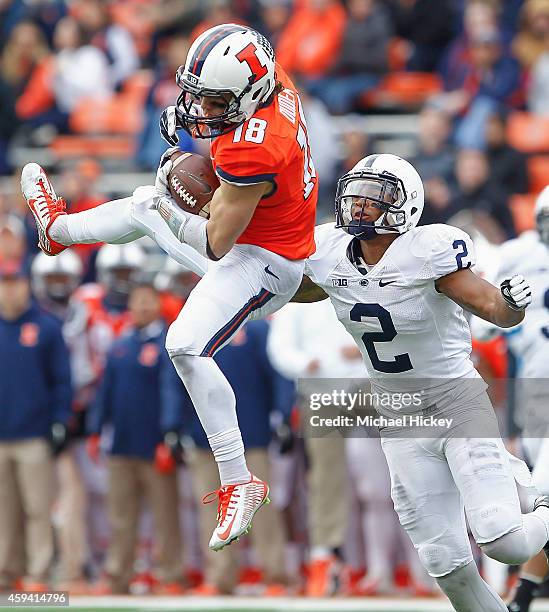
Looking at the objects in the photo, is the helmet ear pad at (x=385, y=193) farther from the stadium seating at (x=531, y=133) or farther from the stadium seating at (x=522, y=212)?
the stadium seating at (x=531, y=133)

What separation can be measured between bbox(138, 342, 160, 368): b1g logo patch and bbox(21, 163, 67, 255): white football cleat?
2972mm

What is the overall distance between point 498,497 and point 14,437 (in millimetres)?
4449

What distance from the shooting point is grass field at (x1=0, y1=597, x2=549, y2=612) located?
8742 mm

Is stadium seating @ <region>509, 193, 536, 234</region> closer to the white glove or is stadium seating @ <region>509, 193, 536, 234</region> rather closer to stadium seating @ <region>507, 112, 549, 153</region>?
stadium seating @ <region>507, 112, 549, 153</region>

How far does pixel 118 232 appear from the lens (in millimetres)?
6547

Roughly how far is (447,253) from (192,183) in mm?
1084

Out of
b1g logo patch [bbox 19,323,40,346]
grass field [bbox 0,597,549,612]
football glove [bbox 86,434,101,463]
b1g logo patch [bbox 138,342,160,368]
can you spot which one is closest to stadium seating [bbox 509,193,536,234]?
b1g logo patch [bbox 138,342,160,368]

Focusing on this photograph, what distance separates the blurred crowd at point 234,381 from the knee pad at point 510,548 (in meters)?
2.98

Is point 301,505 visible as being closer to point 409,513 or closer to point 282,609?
point 282,609

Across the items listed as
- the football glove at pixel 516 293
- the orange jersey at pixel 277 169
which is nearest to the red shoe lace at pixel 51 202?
the orange jersey at pixel 277 169

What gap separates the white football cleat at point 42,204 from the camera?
668 centimetres

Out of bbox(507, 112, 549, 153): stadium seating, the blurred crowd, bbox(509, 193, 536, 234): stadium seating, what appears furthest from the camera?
bbox(507, 112, 549, 153): stadium seating

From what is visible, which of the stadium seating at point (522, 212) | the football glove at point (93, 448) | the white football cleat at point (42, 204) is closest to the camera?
the white football cleat at point (42, 204)

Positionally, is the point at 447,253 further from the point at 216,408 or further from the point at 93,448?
the point at 93,448
